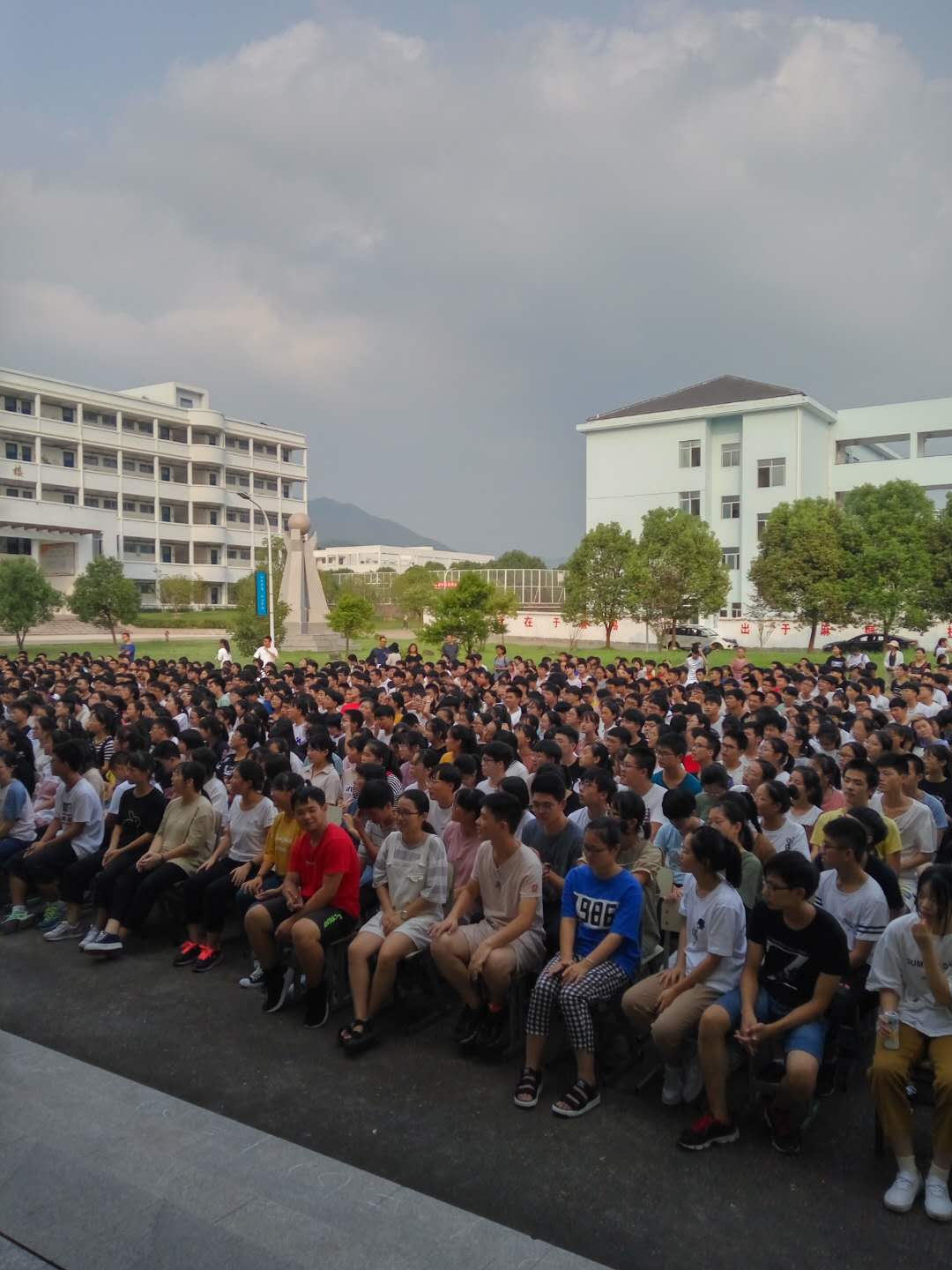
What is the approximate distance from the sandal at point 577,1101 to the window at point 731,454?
48.8m

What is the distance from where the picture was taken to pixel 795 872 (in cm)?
382

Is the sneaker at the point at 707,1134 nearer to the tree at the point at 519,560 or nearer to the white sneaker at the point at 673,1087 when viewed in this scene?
the white sneaker at the point at 673,1087

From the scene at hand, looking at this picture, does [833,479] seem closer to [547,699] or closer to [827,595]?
[827,595]

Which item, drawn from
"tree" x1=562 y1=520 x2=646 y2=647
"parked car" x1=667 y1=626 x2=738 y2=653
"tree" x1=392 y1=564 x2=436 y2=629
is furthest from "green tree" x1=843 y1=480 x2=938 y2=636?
"tree" x1=392 y1=564 x2=436 y2=629

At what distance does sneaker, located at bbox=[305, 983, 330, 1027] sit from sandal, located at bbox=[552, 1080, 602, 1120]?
149 centimetres

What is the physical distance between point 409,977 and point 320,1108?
1210 mm

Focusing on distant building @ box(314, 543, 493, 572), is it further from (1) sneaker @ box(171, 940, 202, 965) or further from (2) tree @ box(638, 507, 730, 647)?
(1) sneaker @ box(171, 940, 202, 965)

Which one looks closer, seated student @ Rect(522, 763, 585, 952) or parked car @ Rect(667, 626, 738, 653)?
seated student @ Rect(522, 763, 585, 952)

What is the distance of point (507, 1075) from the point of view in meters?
4.48

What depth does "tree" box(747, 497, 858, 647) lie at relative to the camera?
3675 cm

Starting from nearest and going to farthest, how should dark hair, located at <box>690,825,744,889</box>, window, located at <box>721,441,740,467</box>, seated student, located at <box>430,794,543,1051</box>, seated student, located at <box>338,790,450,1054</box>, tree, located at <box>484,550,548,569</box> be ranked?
dark hair, located at <box>690,825,744,889</box>
seated student, located at <box>430,794,543,1051</box>
seated student, located at <box>338,790,450,1054</box>
window, located at <box>721,441,740,467</box>
tree, located at <box>484,550,548,569</box>

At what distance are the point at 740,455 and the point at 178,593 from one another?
35.9 metres

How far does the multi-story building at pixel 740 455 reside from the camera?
47.0 meters

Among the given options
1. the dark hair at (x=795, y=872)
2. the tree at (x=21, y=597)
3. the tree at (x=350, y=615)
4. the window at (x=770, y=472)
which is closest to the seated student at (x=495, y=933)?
the dark hair at (x=795, y=872)
